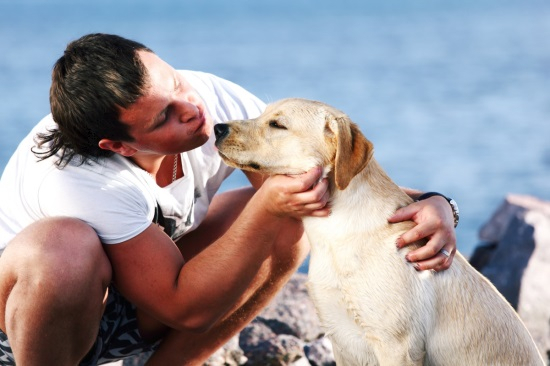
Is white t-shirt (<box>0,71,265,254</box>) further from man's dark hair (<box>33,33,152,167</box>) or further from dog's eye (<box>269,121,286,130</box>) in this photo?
dog's eye (<box>269,121,286,130</box>)

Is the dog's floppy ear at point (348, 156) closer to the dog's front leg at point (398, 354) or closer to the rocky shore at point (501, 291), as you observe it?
the dog's front leg at point (398, 354)

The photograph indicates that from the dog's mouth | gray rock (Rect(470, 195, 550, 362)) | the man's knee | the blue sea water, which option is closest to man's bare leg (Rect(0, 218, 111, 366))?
the man's knee

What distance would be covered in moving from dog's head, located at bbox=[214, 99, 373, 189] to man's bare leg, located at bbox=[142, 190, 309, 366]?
50 centimetres

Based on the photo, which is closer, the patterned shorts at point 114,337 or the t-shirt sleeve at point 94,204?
the t-shirt sleeve at point 94,204

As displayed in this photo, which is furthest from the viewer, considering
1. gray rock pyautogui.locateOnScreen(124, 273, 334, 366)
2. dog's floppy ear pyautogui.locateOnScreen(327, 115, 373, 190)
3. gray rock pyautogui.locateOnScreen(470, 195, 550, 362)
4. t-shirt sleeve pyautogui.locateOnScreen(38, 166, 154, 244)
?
gray rock pyautogui.locateOnScreen(470, 195, 550, 362)

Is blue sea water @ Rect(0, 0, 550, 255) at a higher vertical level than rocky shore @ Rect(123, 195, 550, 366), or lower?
lower

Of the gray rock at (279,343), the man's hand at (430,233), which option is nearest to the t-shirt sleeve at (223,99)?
the man's hand at (430,233)

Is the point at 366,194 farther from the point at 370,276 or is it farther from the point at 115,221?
the point at 115,221

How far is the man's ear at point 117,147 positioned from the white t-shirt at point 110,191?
0.12 feet

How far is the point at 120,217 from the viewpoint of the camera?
2.64 metres

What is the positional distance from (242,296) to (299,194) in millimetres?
762

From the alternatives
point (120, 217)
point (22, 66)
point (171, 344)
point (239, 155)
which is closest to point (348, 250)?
point (239, 155)

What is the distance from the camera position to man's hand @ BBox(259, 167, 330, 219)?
2.50 metres

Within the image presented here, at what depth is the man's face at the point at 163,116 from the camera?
268 centimetres
